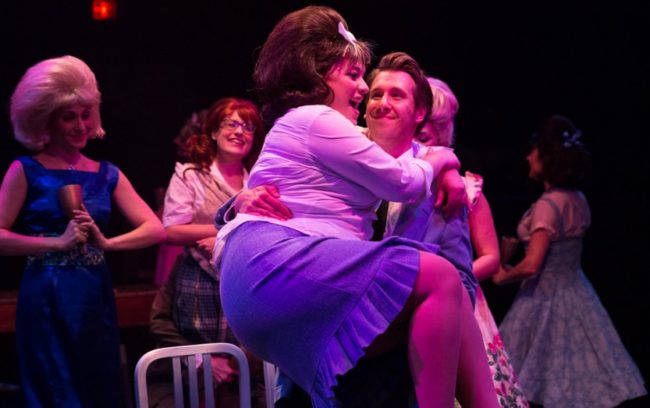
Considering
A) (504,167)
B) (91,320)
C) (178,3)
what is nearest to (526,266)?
(504,167)

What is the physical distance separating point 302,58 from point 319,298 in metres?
A: 0.59

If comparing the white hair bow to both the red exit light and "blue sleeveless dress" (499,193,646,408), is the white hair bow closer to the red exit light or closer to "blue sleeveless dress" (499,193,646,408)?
"blue sleeveless dress" (499,193,646,408)

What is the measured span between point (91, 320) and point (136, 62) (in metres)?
2.53

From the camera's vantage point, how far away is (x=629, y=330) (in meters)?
6.27

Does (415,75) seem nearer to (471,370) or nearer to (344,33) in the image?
(344,33)

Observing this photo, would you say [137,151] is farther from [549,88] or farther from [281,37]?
[281,37]

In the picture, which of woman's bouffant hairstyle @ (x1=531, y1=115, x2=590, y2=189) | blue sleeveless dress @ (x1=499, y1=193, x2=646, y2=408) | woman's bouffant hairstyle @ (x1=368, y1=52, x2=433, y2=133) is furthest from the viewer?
woman's bouffant hairstyle @ (x1=531, y1=115, x2=590, y2=189)

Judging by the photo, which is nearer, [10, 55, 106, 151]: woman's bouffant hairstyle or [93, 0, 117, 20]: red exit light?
[10, 55, 106, 151]: woman's bouffant hairstyle

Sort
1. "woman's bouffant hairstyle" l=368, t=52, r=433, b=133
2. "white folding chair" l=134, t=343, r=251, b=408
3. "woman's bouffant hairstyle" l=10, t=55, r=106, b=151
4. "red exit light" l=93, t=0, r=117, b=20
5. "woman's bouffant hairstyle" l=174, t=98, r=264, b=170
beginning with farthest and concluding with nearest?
"red exit light" l=93, t=0, r=117, b=20 < "woman's bouffant hairstyle" l=174, t=98, r=264, b=170 < "woman's bouffant hairstyle" l=10, t=55, r=106, b=151 < "woman's bouffant hairstyle" l=368, t=52, r=433, b=133 < "white folding chair" l=134, t=343, r=251, b=408

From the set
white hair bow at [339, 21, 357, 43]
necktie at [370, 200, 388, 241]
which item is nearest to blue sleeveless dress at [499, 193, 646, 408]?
necktie at [370, 200, 388, 241]

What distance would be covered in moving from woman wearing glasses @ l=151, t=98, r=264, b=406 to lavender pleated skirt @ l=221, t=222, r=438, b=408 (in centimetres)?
162

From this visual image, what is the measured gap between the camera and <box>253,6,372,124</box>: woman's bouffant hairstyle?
2.08 meters

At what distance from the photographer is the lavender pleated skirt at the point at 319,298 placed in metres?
1.77

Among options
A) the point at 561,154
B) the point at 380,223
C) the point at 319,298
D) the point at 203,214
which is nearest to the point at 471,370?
the point at 319,298
